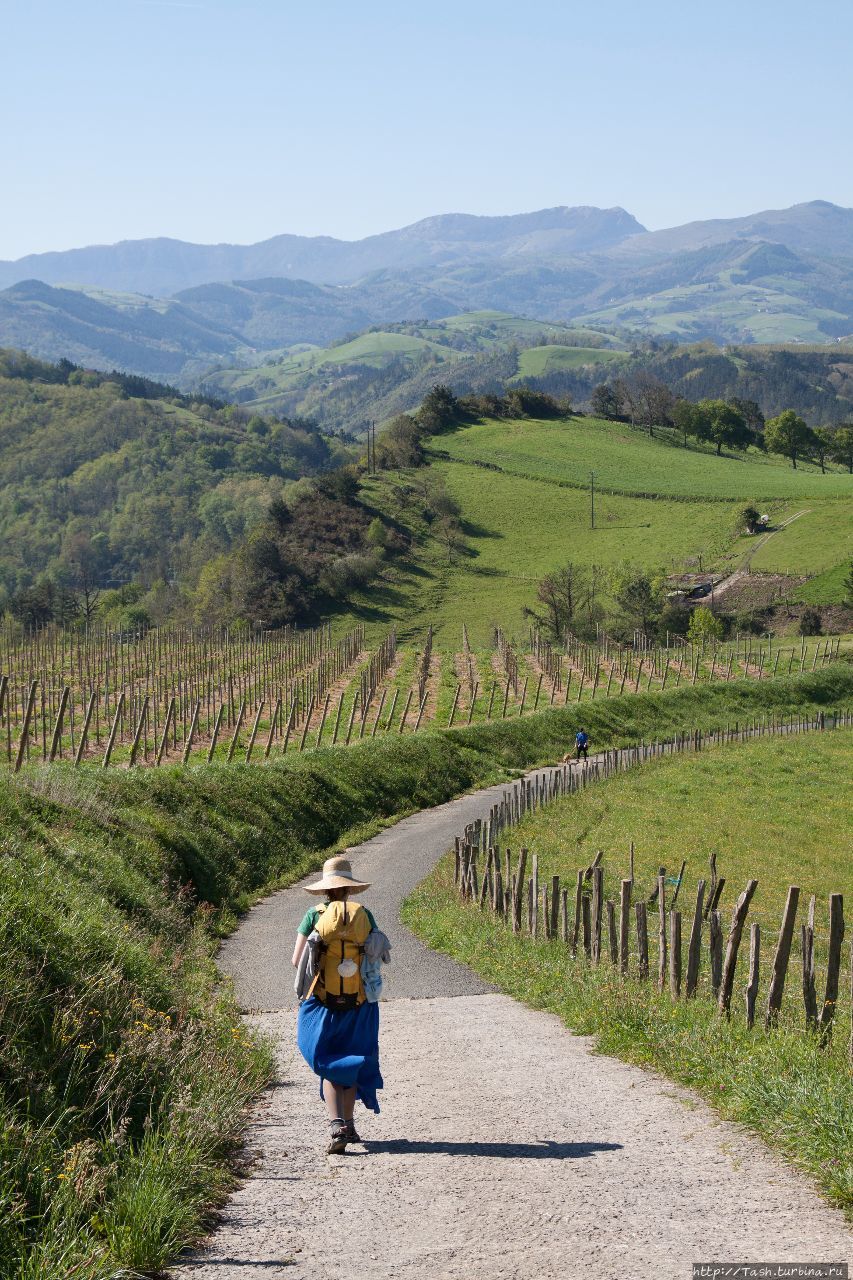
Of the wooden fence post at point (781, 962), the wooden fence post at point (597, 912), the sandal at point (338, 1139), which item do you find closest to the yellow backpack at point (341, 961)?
the sandal at point (338, 1139)

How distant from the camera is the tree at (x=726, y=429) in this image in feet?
497

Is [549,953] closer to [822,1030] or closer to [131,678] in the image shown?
[822,1030]

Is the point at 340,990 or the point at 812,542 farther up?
the point at 340,990

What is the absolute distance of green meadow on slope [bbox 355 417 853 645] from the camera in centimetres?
9456

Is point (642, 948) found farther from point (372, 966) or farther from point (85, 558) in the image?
point (85, 558)

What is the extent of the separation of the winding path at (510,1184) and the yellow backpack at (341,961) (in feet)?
3.10

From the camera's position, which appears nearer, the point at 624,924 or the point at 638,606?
the point at 624,924

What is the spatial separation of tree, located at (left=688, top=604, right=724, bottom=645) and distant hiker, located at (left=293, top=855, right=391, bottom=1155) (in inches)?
2894

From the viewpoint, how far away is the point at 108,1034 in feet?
28.7

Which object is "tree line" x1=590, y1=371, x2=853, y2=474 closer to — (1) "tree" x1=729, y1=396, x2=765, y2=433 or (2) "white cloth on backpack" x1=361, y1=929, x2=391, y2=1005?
(1) "tree" x1=729, y1=396, x2=765, y2=433

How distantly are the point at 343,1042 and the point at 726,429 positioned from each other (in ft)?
490

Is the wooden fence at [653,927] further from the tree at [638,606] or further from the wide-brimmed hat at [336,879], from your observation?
the tree at [638,606]

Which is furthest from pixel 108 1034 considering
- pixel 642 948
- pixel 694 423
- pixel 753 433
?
pixel 753 433

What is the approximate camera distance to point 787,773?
42906 millimetres
